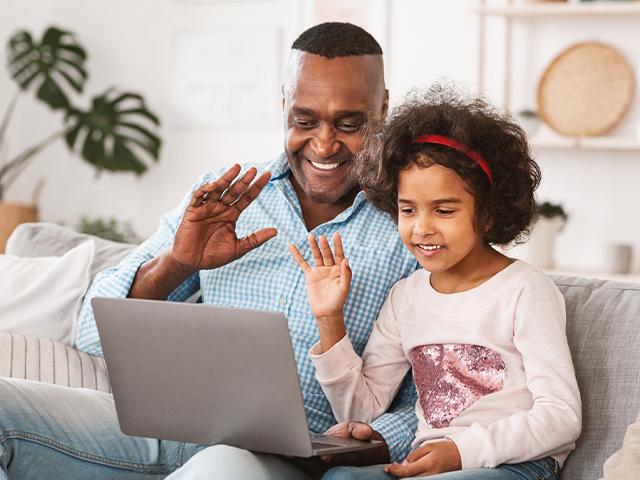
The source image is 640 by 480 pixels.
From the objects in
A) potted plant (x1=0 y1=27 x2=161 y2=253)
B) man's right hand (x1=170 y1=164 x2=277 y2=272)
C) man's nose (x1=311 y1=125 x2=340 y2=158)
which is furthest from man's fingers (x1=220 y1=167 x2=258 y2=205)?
potted plant (x1=0 y1=27 x2=161 y2=253)

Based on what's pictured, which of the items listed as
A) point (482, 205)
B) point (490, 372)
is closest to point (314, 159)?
point (482, 205)

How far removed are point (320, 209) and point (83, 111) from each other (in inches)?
119

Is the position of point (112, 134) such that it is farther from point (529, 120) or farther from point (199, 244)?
point (199, 244)

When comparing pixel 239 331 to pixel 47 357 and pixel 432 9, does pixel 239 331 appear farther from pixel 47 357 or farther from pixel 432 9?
pixel 432 9

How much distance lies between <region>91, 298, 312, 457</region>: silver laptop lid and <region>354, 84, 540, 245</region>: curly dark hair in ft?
1.38

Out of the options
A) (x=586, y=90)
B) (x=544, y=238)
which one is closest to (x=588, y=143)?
(x=586, y=90)

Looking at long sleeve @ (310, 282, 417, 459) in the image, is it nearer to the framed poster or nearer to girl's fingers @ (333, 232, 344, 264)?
girl's fingers @ (333, 232, 344, 264)

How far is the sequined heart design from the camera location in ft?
5.42

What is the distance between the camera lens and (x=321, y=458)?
1621 mm

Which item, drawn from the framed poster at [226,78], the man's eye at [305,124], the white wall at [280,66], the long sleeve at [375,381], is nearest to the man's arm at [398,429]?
the long sleeve at [375,381]

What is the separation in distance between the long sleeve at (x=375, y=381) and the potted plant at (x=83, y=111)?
10.1ft

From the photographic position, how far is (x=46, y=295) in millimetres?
2193

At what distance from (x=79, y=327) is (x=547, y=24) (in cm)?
260

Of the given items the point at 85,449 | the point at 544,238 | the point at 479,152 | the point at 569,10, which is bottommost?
the point at 544,238
